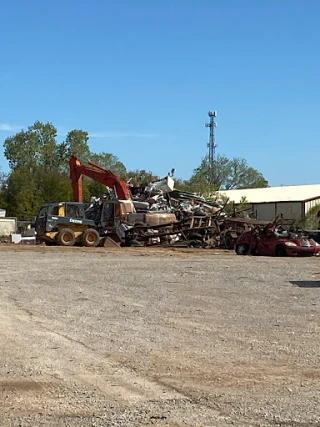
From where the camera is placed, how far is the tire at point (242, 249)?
3312 centimetres

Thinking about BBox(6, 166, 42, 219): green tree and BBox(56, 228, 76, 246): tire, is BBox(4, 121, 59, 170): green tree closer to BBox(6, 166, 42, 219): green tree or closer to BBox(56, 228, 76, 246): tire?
BBox(6, 166, 42, 219): green tree

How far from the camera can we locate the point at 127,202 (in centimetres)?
3984

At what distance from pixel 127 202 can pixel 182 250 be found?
5328 millimetres

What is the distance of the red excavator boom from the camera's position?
138 feet

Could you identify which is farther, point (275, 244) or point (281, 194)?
point (281, 194)

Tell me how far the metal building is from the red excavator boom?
2658cm

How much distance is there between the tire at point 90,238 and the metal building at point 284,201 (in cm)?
3109

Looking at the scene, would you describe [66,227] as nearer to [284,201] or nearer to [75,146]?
[284,201]

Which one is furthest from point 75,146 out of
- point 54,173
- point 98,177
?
point 98,177

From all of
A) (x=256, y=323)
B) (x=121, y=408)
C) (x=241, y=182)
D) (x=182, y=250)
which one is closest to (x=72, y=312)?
(x=256, y=323)

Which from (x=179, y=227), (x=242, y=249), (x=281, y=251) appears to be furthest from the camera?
(x=179, y=227)

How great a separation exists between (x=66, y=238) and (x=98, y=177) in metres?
5.59

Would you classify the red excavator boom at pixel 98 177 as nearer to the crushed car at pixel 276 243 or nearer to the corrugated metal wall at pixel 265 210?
the crushed car at pixel 276 243

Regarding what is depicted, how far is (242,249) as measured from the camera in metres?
33.2
